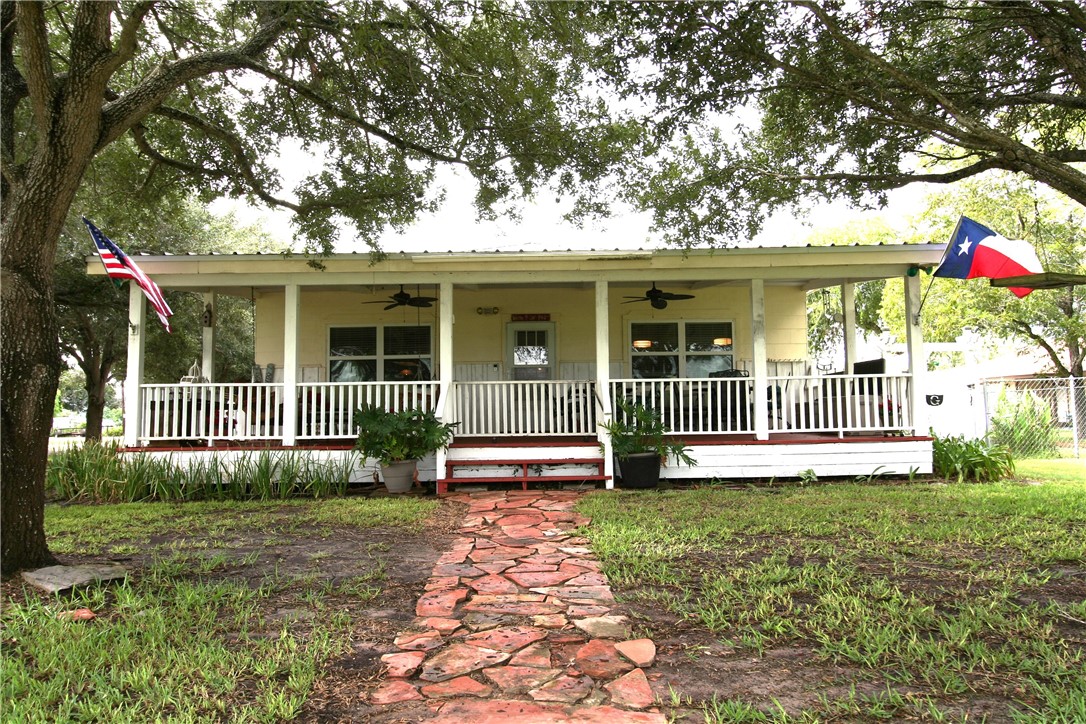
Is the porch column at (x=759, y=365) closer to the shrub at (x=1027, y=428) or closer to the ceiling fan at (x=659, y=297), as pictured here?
the ceiling fan at (x=659, y=297)

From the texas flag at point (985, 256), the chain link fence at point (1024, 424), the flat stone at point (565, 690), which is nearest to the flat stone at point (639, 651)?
the flat stone at point (565, 690)

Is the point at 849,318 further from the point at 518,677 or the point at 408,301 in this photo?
the point at 518,677

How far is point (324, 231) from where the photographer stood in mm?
8008

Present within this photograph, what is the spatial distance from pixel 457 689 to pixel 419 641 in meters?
0.61

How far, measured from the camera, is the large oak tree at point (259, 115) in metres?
4.34

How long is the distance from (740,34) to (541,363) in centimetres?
645

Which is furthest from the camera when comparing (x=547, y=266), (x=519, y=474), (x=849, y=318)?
(x=849, y=318)

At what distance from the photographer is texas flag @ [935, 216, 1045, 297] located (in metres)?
6.78

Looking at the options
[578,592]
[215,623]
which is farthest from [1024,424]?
[215,623]

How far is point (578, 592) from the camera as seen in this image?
4031 mm

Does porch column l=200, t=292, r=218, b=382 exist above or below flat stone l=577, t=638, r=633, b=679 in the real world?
above

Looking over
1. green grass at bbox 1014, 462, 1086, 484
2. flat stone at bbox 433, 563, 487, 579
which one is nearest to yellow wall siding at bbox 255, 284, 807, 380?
green grass at bbox 1014, 462, 1086, 484

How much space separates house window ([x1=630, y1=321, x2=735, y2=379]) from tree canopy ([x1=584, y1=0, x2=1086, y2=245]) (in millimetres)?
3870

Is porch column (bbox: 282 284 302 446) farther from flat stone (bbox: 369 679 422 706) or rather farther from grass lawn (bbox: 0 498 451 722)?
flat stone (bbox: 369 679 422 706)
